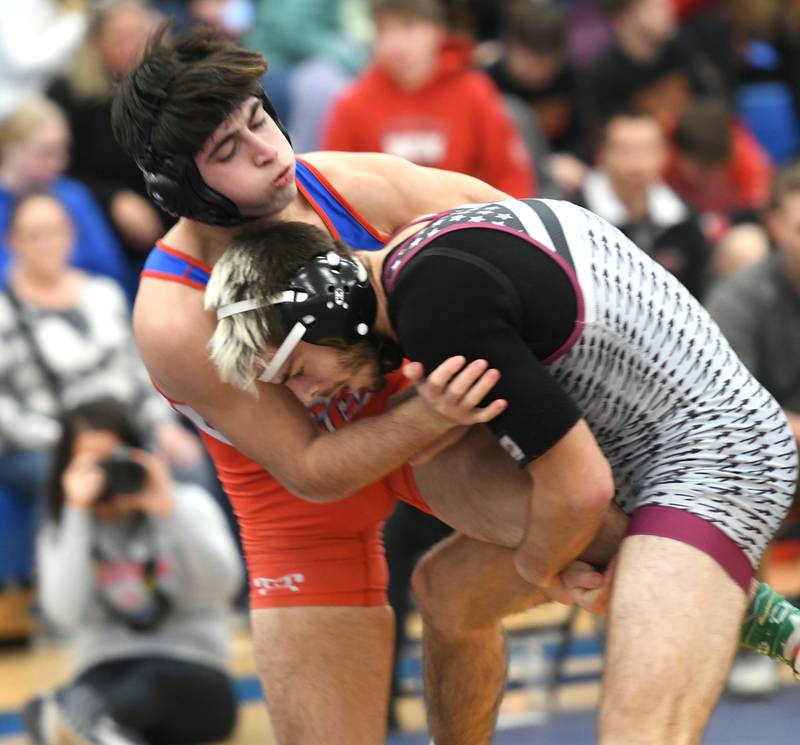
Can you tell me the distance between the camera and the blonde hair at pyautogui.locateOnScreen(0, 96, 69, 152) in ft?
22.0

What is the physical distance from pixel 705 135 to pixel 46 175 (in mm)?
2759

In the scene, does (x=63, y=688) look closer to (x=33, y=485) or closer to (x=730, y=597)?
(x=33, y=485)

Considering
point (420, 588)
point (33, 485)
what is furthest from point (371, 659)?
point (33, 485)

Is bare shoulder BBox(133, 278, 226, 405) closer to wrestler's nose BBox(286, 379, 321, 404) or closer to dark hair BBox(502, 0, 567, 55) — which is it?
wrestler's nose BBox(286, 379, 321, 404)

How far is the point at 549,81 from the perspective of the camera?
304 inches

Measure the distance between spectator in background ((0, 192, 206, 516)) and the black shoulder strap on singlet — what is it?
3114 millimetres

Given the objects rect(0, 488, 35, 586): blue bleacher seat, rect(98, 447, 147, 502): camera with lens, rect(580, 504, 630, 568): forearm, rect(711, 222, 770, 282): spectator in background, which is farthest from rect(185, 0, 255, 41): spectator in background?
rect(580, 504, 630, 568): forearm

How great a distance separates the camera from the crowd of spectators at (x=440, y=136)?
6254 mm

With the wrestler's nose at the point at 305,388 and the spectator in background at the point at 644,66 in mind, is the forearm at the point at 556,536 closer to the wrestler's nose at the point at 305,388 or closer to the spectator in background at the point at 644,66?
the wrestler's nose at the point at 305,388

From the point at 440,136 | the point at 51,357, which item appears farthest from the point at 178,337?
the point at 440,136

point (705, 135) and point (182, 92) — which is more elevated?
point (182, 92)

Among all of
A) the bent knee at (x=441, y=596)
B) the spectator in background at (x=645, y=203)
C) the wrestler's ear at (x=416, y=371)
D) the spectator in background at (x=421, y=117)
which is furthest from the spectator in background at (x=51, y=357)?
the wrestler's ear at (x=416, y=371)

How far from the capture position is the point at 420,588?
3.98m

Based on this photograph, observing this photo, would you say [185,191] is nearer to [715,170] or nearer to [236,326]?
[236,326]
